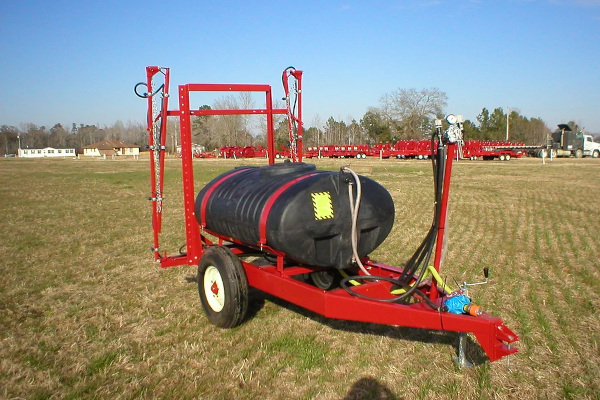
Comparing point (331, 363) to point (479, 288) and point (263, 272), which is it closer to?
point (263, 272)

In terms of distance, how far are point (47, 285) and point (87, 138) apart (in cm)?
14953

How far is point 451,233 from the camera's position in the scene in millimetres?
9688

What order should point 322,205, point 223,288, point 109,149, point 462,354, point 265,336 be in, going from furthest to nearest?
point 109,149
point 223,288
point 265,336
point 322,205
point 462,354

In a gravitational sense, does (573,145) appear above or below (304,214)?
above

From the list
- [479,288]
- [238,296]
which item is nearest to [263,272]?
[238,296]

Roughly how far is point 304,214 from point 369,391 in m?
1.43

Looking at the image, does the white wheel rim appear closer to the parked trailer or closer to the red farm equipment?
the red farm equipment

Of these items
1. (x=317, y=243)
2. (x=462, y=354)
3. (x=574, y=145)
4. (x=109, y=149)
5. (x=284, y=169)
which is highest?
(x=109, y=149)

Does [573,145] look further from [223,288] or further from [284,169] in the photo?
[223,288]

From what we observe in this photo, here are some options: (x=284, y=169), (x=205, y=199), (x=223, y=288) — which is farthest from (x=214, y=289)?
(x=284, y=169)

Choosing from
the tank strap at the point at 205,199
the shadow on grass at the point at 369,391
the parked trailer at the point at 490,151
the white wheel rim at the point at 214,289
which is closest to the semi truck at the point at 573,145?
the parked trailer at the point at 490,151

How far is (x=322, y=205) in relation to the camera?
428 cm

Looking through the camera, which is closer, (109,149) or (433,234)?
(433,234)

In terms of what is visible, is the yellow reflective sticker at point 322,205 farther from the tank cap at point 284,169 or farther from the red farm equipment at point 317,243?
the tank cap at point 284,169
